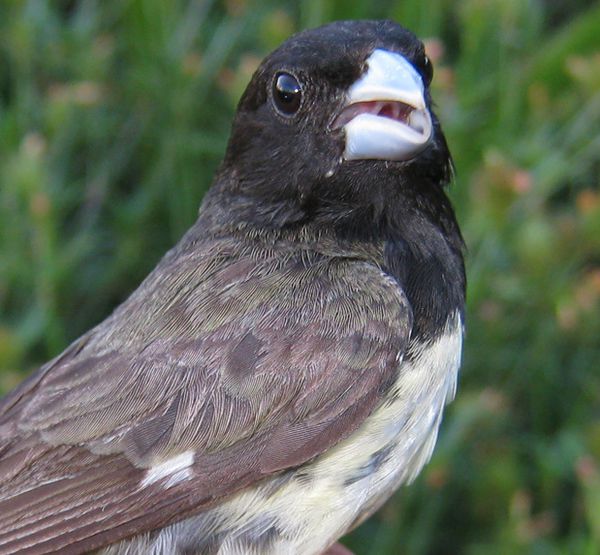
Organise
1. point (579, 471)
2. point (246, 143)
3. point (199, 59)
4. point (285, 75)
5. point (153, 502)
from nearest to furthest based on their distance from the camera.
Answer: point (153, 502), point (285, 75), point (246, 143), point (579, 471), point (199, 59)

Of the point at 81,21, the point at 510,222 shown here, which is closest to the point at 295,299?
the point at 510,222

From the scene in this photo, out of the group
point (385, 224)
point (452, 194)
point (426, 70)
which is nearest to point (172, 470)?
point (385, 224)

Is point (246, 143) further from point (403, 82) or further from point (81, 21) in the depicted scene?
point (81, 21)

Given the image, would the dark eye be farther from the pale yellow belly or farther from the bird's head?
the pale yellow belly

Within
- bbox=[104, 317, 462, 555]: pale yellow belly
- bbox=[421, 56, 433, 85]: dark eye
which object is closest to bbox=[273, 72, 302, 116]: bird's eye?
bbox=[421, 56, 433, 85]: dark eye

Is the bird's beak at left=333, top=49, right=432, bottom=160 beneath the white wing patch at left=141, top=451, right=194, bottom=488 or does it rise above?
above

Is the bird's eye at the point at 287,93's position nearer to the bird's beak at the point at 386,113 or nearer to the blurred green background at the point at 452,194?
the bird's beak at the point at 386,113

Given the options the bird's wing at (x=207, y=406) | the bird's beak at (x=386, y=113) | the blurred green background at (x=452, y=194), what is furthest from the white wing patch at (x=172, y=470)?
the blurred green background at (x=452, y=194)
